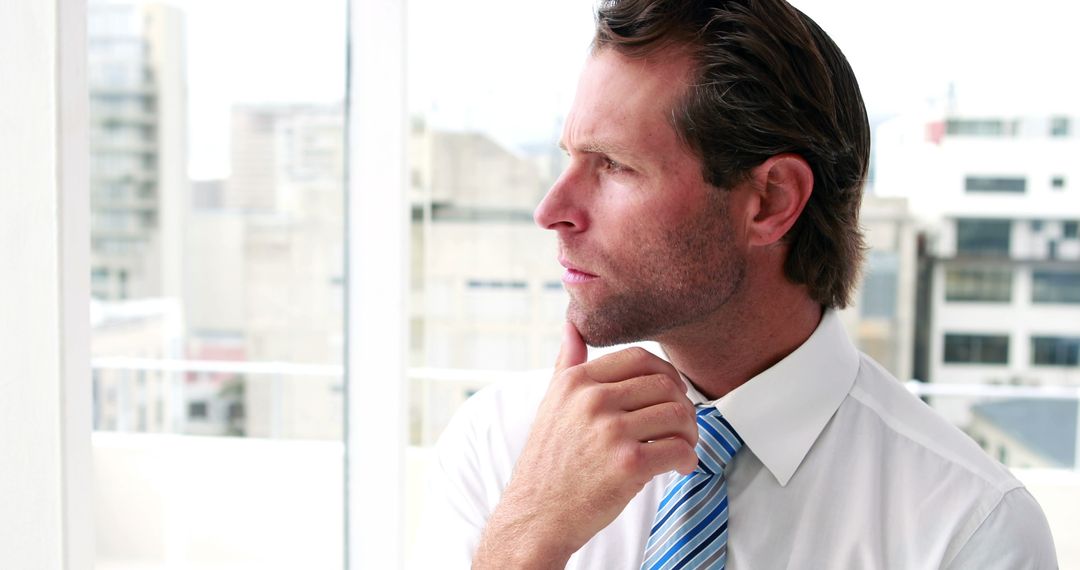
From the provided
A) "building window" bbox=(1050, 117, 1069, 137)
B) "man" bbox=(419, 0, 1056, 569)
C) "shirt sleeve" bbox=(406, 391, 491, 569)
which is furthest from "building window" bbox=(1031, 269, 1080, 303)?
"shirt sleeve" bbox=(406, 391, 491, 569)

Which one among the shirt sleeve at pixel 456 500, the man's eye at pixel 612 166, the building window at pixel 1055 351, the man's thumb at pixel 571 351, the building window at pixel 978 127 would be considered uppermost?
the building window at pixel 978 127

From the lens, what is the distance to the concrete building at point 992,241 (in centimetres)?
476

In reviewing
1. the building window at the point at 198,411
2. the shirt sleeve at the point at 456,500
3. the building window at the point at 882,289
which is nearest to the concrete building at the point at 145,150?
the building window at the point at 198,411

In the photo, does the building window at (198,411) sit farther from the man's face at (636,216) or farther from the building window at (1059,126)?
the building window at (1059,126)

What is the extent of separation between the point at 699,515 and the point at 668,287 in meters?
0.29

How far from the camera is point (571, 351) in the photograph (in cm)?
111

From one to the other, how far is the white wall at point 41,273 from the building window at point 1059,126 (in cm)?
517

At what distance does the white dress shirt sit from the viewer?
3.14 ft

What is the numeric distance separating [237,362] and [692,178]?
12.1ft

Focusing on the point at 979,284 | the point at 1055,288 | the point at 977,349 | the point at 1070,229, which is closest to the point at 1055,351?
Answer: the point at 1055,288

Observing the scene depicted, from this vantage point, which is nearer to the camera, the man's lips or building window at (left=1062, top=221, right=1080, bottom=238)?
the man's lips

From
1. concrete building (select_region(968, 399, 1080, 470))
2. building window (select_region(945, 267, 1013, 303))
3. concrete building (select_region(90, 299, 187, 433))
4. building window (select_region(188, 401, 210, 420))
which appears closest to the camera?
concrete building (select_region(90, 299, 187, 433))

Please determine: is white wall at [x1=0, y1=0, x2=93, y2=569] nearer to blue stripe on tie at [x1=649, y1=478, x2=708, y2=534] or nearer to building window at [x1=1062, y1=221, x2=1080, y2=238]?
blue stripe on tie at [x1=649, y1=478, x2=708, y2=534]

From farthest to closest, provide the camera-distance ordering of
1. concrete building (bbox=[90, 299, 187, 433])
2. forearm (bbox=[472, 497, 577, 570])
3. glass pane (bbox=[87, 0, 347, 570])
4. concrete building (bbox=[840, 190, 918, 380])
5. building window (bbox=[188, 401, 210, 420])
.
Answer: concrete building (bbox=[840, 190, 918, 380]) → building window (bbox=[188, 401, 210, 420]) → concrete building (bbox=[90, 299, 187, 433]) → glass pane (bbox=[87, 0, 347, 570]) → forearm (bbox=[472, 497, 577, 570])
